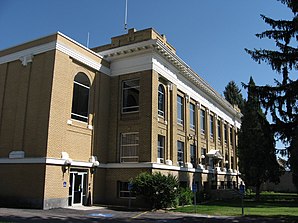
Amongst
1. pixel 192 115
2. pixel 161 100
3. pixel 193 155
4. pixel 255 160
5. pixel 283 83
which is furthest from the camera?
pixel 255 160

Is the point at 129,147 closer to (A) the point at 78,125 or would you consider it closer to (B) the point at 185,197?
(A) the point at 78,125

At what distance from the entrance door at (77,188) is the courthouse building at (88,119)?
6 cm

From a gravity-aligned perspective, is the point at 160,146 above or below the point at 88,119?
below

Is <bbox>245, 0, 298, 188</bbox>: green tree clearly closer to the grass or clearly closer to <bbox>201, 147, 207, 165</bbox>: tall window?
the grass

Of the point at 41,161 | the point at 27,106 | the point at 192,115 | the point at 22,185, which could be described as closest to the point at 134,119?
the point at 27,106

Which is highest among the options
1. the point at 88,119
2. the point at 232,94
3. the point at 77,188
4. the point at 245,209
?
the point at 232,94

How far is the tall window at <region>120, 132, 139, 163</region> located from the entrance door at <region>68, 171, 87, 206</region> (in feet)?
11.1

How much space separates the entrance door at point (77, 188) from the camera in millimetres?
21045

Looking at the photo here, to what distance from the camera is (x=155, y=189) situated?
20672 millimetres

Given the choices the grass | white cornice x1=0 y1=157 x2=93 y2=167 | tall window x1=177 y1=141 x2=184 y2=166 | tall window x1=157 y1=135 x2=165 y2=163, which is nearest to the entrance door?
white cornice x1=0 y1=157 x2=93 y2=167

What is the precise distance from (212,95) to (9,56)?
23112 millimetres

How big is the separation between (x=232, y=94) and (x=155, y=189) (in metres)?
47.8

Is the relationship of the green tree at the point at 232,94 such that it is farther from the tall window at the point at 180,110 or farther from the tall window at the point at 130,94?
the tall window at the point at 130,94

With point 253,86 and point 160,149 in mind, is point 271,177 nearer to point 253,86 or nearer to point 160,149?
A: point 160,149
